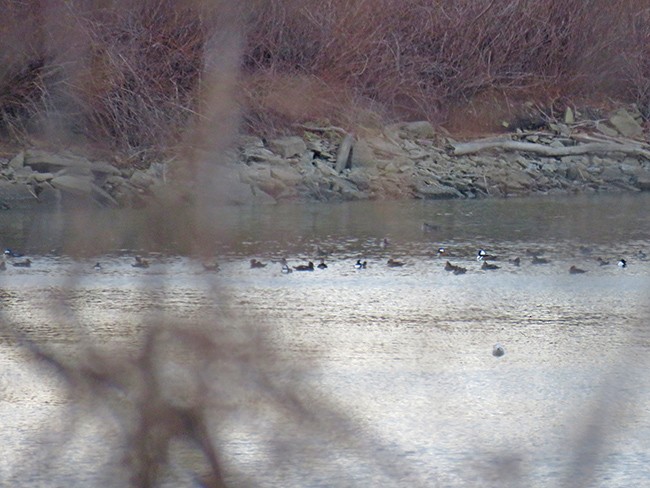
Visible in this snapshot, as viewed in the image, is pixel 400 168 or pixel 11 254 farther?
pixel 400 168

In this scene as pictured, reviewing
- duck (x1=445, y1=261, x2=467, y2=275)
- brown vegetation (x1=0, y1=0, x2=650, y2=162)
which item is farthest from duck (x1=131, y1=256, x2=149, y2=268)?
duck (x1=445, y1=261, x2=467, y2=275)

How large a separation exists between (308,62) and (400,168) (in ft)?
22.5

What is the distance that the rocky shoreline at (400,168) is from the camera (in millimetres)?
12156

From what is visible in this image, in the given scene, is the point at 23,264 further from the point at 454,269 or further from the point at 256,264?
the point at 454,269

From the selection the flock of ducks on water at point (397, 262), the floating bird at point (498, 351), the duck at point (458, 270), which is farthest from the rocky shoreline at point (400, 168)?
the floating bird at point (498, 351)

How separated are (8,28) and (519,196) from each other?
10.1 m

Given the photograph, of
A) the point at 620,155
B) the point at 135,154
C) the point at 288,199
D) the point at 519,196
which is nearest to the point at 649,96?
the point at 620,155

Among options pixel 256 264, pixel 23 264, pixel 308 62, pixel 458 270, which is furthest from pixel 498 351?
pixel 23 264

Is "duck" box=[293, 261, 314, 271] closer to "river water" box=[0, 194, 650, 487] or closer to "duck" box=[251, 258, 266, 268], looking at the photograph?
"river water" box=[0, 194, 650, 487]

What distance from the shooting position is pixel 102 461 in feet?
11.6

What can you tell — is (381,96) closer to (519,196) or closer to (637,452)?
(519,196)

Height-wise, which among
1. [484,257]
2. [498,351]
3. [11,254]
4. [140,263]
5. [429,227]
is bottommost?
[11,254]

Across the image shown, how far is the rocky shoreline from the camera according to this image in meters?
12.2

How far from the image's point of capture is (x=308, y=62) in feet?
23.0
